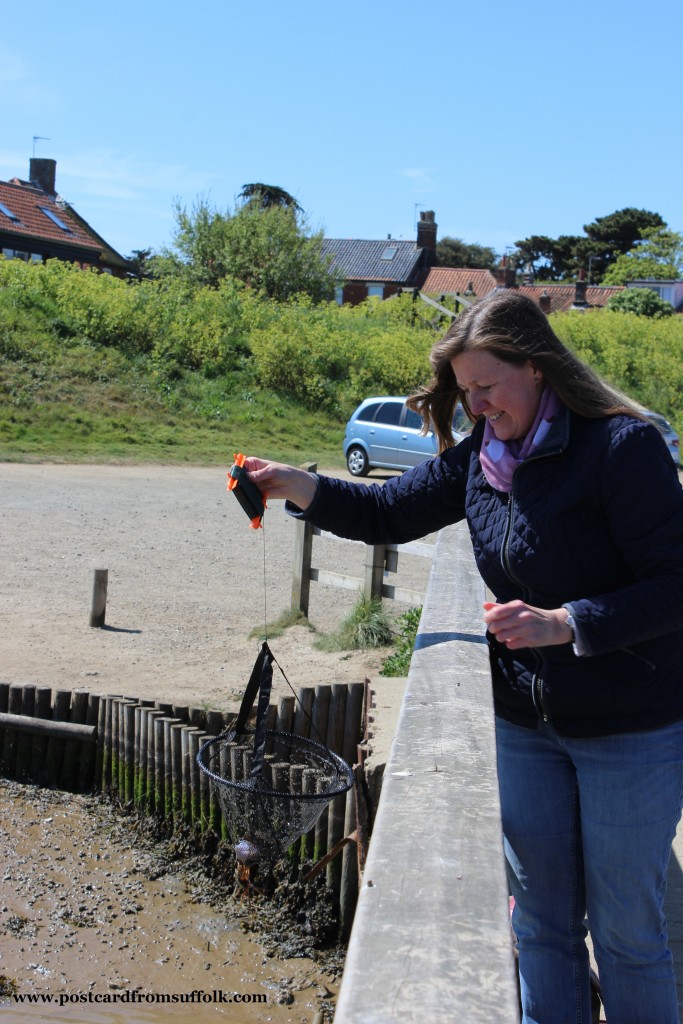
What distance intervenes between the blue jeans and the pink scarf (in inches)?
22.9

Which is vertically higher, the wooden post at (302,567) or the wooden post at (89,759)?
the wooden post at (302,567)

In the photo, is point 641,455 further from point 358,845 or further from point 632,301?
point 632,301

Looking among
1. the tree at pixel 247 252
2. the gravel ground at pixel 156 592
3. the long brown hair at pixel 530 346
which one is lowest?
the gravel ground at pixel 156 592

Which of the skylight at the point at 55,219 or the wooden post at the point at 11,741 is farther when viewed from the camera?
the skylight at the point at 55,219

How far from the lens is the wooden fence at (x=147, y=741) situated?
677 cm

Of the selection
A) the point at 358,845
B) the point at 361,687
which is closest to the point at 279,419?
the point at 361,687

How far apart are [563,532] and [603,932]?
2.92 feet

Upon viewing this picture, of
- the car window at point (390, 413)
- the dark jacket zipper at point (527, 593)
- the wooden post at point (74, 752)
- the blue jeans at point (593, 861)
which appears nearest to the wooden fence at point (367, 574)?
the wooden post at point (74, 752)

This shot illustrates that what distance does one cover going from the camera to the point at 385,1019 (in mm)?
1095

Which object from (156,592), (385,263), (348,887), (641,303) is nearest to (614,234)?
(385,263)

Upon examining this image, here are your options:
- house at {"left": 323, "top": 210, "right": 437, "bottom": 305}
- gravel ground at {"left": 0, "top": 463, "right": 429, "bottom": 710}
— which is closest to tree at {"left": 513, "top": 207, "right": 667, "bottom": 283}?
house at {"left": 323, "top": 210, "right": 437, "bottom": 305}

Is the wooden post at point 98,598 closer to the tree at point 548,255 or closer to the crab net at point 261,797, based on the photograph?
the crab net at point 261,797

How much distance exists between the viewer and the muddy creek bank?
5270 mm

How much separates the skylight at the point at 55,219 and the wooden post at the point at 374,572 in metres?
44.6
